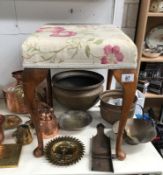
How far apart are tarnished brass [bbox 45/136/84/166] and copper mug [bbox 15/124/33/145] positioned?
96 mm

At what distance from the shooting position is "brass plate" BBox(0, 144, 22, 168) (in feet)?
2.76

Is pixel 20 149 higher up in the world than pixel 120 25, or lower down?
lower down

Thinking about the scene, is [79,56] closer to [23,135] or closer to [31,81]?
[31,81]

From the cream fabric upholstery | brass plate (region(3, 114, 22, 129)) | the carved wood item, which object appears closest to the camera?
the cream fabric upholstery

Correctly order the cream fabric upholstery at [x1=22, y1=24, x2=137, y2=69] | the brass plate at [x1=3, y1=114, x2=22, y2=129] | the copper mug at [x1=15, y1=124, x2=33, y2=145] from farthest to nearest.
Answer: the brass plate at [x1=3, y1=114, x2=22, y2=129] < the copper mug at [x1=15, y1=124, x2=33, y2=145] < the cream fabric upholstery at [x1=22, y1=24, x2=137, y2=69]

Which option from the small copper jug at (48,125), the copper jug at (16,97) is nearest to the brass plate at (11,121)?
the copper jug at (16,97)

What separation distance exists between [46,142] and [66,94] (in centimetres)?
23

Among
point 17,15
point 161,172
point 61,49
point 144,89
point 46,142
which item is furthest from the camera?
point 144,89

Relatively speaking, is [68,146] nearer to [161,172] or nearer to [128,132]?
[128,132]

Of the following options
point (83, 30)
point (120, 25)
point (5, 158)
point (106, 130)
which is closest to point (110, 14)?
point (120, 25)

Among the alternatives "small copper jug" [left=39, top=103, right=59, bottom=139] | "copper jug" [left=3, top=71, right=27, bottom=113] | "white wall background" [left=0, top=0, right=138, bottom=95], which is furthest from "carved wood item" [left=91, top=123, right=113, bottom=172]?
"white wall background" [left=0, top=0, right=138, bottom=95]

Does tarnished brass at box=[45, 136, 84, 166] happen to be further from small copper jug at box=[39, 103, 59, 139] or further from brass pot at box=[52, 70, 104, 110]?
brass pot at box=[52, 70, 104, 110]

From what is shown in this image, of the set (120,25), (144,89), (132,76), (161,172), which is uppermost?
(120,25)

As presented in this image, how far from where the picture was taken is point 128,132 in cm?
99
